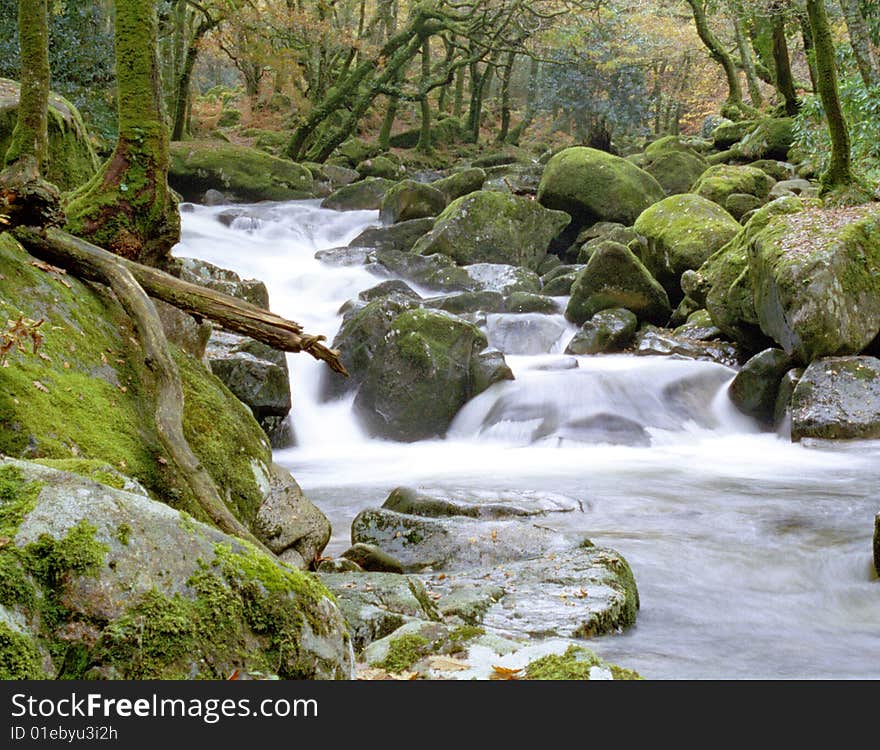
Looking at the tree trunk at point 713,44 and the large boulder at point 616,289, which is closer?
the large boulder at point 616,289

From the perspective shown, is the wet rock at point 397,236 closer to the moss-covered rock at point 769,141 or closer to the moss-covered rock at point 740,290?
the moss-covered rock at point 740,290

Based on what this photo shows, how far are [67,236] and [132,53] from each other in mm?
1595

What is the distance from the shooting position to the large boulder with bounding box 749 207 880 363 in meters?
9.22

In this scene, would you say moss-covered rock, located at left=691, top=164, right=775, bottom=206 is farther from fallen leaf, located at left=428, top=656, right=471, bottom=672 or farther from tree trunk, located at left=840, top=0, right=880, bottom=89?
fallen leaf, located at left=428, top=656, right=471, bottom=672

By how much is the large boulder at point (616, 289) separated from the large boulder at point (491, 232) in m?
3.18

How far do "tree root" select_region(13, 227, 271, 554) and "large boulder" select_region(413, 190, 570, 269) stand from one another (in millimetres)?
11658

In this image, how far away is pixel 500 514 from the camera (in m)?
6.02

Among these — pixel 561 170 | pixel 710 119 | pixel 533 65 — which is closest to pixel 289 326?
pixel 561 170

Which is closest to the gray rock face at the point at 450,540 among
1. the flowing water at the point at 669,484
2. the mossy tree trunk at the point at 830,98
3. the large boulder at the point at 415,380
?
the flowing water at the point at 669,484

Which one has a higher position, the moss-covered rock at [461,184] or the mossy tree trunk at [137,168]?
the moss-covered rock at [461,184]

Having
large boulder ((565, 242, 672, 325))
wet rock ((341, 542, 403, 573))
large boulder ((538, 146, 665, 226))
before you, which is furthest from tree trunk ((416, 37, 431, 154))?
wet rock ((341, 542, 403, 573))

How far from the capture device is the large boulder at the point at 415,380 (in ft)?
32.6

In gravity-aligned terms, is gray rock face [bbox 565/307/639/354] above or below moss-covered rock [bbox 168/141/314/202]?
below
